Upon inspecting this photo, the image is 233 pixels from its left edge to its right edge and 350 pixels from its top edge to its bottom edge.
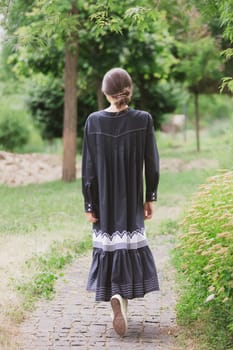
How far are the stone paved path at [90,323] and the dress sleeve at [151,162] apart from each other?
3.26 feet

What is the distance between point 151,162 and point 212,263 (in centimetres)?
89

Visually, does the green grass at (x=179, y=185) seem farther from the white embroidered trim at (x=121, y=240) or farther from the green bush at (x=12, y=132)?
the white embroidered trim at (x=121, y=240)

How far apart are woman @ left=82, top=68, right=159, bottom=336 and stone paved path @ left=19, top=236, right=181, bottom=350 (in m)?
0.27

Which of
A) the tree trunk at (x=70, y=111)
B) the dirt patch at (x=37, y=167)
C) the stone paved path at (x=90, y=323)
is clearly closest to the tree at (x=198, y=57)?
the dirt patch at (x=37, y=167)

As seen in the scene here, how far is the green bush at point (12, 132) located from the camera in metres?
25.4

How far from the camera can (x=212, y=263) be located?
523 centimetres

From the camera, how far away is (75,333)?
5.60 m

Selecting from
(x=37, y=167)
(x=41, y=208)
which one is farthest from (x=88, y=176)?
(x=37, y=167)

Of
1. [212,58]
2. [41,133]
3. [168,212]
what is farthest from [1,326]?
[41,133]

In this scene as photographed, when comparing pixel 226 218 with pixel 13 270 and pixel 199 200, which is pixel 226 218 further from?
pixel 13 270

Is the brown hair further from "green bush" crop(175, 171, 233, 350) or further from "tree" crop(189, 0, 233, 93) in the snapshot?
"green bush" crop(175, 171, 233, 350)

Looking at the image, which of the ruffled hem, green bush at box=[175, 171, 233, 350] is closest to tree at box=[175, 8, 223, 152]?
green bush at box=[175, 171, 233, 350]

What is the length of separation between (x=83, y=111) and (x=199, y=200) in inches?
821

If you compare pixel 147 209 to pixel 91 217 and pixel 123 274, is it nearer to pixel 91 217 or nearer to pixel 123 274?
pixel 91 217
